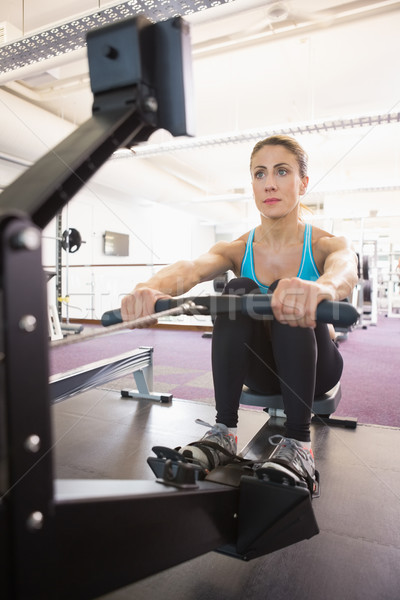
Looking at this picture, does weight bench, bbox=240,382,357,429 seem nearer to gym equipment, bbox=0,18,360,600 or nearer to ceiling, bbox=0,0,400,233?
gym equipment, bbox=0,18,360,600

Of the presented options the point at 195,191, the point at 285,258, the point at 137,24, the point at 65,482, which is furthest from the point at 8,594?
the point at 195,191

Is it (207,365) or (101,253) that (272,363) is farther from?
(101,253)

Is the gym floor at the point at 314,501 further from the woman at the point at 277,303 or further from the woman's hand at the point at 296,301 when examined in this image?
the woman's hand at the point at 296,301

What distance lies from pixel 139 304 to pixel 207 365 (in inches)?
99.5

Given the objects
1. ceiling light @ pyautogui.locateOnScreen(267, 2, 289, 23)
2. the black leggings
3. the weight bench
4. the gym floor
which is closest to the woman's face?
the black leggings

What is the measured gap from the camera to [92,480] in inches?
21.8

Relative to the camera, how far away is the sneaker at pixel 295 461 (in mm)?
870

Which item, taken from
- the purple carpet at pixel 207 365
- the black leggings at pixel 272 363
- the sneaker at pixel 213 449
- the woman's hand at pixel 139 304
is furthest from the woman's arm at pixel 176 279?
the purple carpet at pixel 207 365

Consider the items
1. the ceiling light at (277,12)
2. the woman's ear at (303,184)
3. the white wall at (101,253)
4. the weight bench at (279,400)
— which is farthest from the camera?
the white wall at (101,253)

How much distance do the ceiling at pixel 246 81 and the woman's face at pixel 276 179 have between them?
1.34m

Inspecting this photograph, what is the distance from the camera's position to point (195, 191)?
7.52 metres

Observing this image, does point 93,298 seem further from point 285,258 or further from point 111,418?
point 285,258

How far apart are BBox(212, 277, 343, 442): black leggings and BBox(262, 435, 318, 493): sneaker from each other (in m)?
0.03

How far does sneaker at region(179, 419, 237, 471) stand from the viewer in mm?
934
